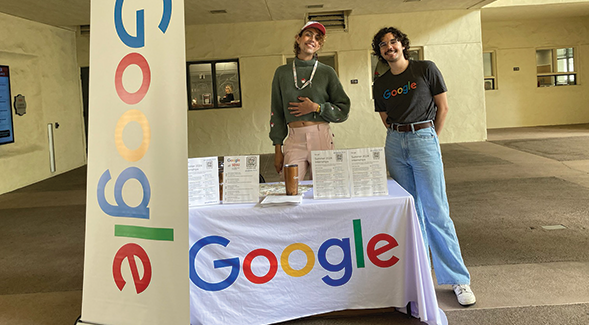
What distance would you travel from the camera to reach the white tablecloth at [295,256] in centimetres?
223

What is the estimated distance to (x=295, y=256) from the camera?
2266mm

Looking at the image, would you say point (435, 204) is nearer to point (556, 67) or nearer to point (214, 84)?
point (214, 84)

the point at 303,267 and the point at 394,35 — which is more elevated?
the point at 394,35

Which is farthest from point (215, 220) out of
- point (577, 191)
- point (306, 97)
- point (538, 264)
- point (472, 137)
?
point (472, 137)

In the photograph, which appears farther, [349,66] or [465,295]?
[349,66]

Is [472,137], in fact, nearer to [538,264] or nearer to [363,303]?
[538,264]

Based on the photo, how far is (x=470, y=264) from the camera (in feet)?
10.4

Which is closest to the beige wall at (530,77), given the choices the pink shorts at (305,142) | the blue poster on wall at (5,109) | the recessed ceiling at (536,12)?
the recessed ceiling at (536,12)

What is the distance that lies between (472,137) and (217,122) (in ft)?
19.3

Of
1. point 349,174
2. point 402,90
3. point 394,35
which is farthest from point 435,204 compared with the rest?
point 394,35

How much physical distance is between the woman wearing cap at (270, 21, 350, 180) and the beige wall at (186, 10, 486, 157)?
788 cm

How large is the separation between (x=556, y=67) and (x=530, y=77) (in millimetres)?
890

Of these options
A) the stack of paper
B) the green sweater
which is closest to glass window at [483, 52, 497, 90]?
the green sweater

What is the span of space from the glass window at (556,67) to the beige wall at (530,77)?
0.19 meters
